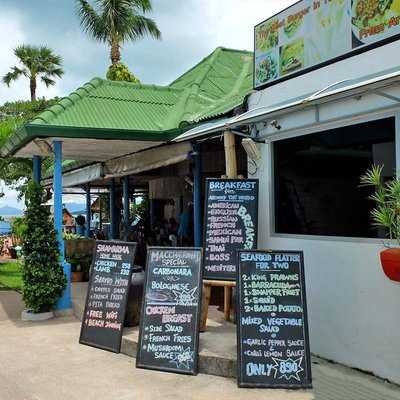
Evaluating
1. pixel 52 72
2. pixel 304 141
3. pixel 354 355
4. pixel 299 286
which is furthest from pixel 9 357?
pixel 52 72

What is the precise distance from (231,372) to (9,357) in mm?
2733

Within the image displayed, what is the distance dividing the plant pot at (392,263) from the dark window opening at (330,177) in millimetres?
907

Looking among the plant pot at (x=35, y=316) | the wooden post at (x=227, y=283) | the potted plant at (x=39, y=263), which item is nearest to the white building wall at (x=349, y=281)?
the wooden post at (x=227, y=283)

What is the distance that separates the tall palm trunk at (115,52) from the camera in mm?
24469

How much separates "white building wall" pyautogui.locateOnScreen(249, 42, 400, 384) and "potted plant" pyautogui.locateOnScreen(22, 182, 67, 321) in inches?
148

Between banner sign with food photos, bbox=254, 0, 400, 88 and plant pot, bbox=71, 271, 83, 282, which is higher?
banner sign with food photos, bbox=254, 0, 400, 88

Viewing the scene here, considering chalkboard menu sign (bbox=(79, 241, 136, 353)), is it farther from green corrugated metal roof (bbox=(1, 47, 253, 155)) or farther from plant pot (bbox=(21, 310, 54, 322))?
green corrugated metal roof (bbox=(1, 47, 253, 155))

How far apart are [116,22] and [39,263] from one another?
1896 centimetres

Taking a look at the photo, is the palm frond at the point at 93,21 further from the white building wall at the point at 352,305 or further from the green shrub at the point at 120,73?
the white building wall at the point at 352,305

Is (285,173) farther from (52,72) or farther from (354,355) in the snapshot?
(52,72)

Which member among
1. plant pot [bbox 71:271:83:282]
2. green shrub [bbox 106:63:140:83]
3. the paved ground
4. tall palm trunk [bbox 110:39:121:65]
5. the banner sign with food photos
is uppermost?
tall palm trunk [bbox 110:39:121:65]

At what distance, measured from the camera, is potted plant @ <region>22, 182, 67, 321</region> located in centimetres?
806

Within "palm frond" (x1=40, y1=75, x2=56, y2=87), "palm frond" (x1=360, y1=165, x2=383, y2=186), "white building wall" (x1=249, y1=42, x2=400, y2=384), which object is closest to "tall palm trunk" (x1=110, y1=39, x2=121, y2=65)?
"palm frond" (x1=40, y1=75, x2=56, y2=87)

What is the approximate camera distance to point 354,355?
5383 millimetres
